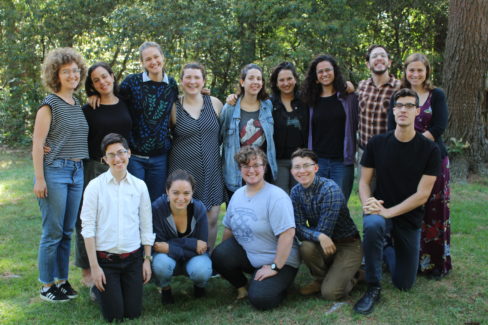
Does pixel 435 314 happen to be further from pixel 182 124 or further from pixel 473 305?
pixel 182 124

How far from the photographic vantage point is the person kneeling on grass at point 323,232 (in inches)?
154

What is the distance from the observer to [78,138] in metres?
3.91

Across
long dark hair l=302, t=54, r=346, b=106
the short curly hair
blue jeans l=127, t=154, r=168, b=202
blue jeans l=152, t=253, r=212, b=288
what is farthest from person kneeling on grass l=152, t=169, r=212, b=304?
long dark hair l=302, t=54, r=346, b=106

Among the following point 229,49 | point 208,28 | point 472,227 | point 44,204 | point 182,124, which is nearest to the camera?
point 44,204

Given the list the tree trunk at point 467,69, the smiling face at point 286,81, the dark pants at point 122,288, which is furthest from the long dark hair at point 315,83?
the tree trunk at point 467,69

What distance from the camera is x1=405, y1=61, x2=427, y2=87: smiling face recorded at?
4152mm

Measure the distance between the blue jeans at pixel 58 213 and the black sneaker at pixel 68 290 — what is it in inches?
2.7

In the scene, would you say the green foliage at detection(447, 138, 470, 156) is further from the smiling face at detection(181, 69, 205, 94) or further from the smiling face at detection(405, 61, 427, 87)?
the smiling face at detection(181, 69, 205, 94)

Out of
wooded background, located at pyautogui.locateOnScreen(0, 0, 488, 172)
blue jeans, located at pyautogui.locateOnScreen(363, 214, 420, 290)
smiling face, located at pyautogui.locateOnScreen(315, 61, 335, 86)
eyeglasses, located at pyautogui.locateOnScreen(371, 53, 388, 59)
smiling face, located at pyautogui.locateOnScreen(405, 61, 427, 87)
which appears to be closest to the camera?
blue jeans, located at pyautogui.locateOnScreen(363, 214, 420, 290)

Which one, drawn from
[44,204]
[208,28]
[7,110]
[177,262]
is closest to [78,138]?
[44,204]

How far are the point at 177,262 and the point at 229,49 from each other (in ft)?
29.7

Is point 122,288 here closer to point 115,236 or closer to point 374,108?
point 115,236

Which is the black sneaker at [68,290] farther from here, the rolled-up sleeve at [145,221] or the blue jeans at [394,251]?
the blue jeans at [394,251]

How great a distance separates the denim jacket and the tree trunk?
193 inches
